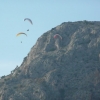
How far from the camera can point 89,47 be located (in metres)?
87.6

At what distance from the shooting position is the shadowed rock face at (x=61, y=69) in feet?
264

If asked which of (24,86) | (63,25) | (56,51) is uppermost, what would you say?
(63,25)

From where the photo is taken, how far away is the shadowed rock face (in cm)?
8044

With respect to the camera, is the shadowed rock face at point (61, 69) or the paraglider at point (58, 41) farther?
the paraglider at point (58, 41)

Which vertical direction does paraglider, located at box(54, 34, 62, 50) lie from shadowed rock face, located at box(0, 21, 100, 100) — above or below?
above

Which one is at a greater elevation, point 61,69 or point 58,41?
point 58,41

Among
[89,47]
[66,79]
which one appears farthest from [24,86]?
[89,47]

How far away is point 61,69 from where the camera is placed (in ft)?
276

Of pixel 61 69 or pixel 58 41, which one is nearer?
pixel 61 69

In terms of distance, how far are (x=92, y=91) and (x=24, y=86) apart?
1337cm

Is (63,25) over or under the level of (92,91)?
over

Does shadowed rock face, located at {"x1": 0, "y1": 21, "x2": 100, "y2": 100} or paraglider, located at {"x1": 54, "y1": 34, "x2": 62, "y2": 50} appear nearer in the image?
shadowed rock face, located at {"x1": 0, "y1": 21, "x2": 100, "y2": 100}

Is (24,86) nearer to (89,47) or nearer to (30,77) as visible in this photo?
(30,77)

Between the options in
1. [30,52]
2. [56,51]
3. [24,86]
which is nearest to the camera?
[24,86]
